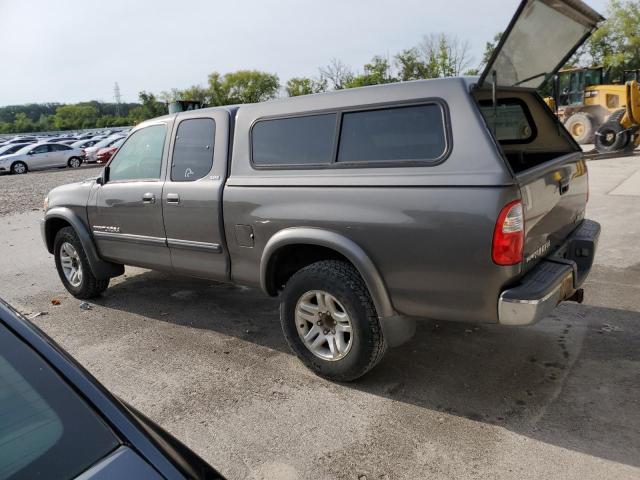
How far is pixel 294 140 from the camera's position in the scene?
3949 millimetres

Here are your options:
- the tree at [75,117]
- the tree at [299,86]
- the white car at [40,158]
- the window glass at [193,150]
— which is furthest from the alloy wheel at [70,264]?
the tree at [75,117]

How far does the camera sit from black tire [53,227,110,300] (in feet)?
18.7

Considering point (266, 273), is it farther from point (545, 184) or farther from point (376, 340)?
point (545, 184)

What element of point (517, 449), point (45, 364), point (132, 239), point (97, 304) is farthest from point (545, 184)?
point (97, 304)

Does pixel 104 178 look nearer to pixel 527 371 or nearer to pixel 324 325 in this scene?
pixel 324 325

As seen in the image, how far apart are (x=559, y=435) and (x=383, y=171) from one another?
6.03 ft

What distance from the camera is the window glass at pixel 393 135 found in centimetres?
325

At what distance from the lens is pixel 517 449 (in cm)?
289

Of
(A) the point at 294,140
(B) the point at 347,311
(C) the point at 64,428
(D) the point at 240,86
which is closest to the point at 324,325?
(B) the point at 347,311

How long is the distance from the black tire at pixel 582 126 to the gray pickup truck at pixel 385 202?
49.0 feet

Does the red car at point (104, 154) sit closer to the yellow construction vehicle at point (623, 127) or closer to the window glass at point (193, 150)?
the yellow construction vehicle at point (623, 127)

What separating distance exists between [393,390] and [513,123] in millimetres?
2502

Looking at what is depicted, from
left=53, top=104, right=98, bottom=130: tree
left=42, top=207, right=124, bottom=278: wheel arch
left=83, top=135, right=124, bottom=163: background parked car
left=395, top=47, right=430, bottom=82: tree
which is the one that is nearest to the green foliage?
left=395, top=47, right=430, bottom=82: tree

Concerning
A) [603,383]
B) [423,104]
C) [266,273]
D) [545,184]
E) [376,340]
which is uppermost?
[423,104]
